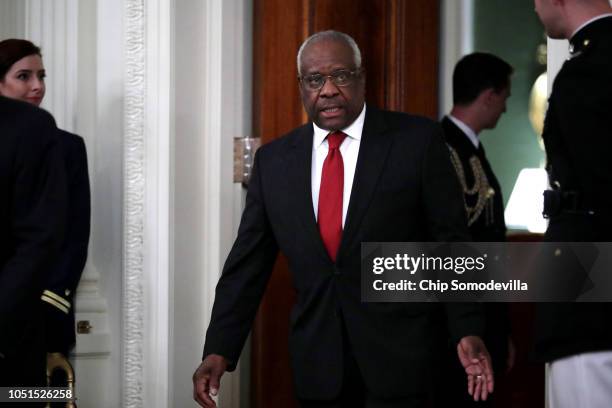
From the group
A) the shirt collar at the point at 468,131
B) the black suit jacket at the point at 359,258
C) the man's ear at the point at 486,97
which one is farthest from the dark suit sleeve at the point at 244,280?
the man's ear at the point at 486,97

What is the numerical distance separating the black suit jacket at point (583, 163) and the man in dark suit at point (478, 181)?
1.84 meters

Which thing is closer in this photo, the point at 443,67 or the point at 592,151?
the point at 592,151

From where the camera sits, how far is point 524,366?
5453 mm

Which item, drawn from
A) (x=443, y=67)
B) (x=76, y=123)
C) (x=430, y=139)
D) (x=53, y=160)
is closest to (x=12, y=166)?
(x=53, y=160)

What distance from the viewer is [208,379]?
3242mm

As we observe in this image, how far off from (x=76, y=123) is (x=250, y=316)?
164cm

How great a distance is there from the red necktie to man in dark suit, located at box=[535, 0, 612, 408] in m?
0.81

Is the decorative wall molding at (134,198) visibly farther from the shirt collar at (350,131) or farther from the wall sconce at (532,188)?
the wall sconce at (532,188)

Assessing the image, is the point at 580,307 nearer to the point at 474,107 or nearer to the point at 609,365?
the point at 609,365

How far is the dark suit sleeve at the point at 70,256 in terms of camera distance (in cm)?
411

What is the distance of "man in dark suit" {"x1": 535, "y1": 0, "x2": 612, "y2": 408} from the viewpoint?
7.95 feet

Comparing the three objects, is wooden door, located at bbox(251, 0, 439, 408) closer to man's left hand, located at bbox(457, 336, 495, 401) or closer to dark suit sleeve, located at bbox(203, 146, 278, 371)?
dark suit sleeve, located at bbox(203, 146, 278, 371)

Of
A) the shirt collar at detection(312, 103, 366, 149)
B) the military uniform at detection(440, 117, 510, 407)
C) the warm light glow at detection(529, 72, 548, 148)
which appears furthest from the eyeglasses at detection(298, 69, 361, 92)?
the warm light glow at detection(529, 72, 548, 148)

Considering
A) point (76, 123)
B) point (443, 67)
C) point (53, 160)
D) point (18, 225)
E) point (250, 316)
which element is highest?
point (443, 67)
